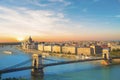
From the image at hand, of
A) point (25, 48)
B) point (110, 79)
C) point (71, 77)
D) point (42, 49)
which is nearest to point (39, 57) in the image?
point (71, 77)

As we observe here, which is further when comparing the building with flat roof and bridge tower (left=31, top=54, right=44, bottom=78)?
the building with flat roof

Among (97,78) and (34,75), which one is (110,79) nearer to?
(97,78)

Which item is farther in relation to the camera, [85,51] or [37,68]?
[85,51]

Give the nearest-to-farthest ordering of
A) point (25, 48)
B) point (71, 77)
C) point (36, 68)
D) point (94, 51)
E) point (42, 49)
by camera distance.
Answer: point (71, 77) → point (36, 68) → point (94, 51) → point (42, 49) → point (25, 48)

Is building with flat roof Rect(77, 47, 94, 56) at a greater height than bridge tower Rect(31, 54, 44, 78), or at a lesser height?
greater

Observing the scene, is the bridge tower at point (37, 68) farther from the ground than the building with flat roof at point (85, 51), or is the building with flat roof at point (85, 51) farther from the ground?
the building with flat roof at point (85, 51)

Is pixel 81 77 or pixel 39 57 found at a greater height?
pixel 39 57

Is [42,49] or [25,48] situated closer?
[42,49]

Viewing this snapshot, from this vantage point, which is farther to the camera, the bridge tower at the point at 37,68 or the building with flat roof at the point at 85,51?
the building with flat roof at the point at 85,51

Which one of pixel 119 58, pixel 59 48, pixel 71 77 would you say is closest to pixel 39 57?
pixel 71 77

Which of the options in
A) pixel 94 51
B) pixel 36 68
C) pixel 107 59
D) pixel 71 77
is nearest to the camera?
pixel 71 77

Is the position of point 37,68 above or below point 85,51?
below
